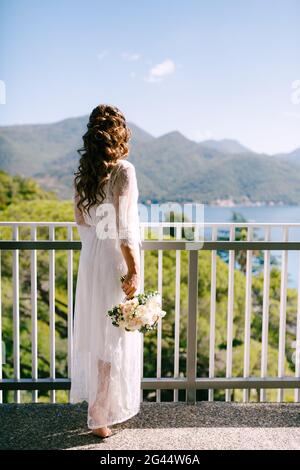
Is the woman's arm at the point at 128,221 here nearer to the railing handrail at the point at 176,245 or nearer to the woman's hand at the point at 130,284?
the woman's hand at the point at 130,284

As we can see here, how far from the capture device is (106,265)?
2385 mm

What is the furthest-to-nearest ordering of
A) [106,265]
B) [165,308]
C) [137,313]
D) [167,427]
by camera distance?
[165,308]
[167,427]
[106,265]
[137,313]

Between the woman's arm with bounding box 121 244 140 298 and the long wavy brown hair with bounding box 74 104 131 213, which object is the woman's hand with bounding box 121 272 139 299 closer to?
the woman's arm with bounding box 121 244 140 298

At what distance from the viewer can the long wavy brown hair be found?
7.64 feet

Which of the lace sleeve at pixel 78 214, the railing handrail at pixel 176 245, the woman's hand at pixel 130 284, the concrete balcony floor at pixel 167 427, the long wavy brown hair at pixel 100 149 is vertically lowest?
the concrete balcony floor at pixel 167 427

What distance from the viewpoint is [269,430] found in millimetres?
2600

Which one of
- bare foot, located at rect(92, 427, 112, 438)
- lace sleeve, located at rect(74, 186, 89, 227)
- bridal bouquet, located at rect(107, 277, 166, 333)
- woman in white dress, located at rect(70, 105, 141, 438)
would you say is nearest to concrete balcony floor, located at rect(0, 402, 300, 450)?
bare foot, located at rect(92, 427, 112, 438)

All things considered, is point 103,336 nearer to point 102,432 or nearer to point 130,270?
point 130,270

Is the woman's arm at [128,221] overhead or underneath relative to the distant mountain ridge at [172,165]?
underneath

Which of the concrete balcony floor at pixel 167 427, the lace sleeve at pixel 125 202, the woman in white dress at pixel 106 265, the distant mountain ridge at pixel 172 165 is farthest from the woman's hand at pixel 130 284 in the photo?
the distant mountain ridge at pixel 172 165

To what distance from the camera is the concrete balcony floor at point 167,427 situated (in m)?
2.43

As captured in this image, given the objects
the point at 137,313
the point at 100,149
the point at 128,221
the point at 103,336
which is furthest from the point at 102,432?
the point at 100,149

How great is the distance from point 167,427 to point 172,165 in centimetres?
1770
